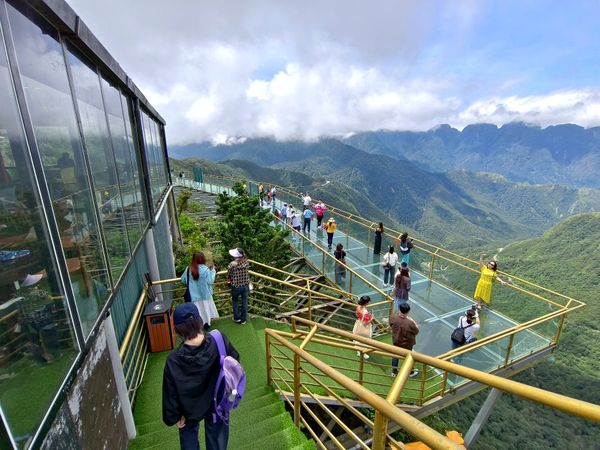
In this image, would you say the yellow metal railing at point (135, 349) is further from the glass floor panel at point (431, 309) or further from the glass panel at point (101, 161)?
the glass floor panel at point (431, 309)

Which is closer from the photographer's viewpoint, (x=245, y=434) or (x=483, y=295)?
(x=245, y=434)

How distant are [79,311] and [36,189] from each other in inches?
45.0

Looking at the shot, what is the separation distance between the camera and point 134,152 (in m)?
6.61

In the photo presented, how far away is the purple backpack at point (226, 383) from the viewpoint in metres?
2.71

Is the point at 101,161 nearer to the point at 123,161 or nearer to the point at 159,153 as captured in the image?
the point at 123,161

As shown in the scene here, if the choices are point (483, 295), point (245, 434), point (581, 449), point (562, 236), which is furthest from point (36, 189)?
point (562, 236)

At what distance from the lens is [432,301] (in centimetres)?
958

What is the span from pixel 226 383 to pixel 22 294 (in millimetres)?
1622

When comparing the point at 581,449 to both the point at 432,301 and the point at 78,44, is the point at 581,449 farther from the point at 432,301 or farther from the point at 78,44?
the point at 78,44

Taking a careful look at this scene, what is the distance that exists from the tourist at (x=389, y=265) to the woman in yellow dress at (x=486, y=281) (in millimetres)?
2430

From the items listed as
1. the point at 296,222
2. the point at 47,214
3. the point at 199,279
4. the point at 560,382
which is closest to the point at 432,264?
the point at 296,222

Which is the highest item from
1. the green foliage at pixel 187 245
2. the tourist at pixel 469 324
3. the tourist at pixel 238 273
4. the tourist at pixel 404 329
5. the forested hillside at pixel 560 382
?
the tourist at pixel 238 273

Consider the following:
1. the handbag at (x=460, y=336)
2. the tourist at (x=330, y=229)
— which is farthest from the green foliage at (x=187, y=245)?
the handbag at (x=460, y=336)

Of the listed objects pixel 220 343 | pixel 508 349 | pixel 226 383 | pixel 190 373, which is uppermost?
pixel 220 343
